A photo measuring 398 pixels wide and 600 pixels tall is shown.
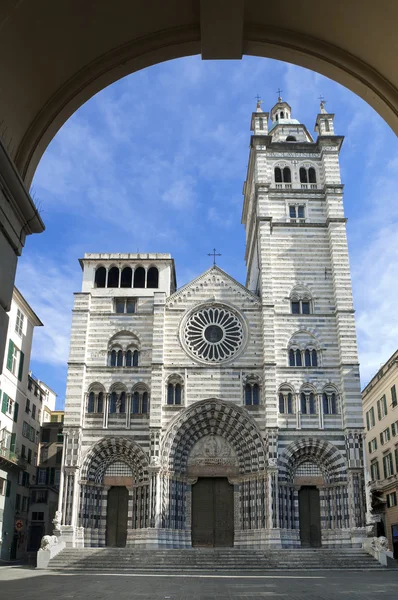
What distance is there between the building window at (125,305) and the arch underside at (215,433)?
791 cm

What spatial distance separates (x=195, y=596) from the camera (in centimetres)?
1706

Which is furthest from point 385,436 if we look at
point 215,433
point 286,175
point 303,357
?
point 286,175

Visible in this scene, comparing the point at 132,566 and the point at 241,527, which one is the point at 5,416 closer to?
the point at 132,566

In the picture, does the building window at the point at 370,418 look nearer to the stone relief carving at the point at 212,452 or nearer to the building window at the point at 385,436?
the building window at the point at 385,436

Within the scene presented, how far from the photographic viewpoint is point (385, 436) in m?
44.3

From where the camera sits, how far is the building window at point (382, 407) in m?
44.6

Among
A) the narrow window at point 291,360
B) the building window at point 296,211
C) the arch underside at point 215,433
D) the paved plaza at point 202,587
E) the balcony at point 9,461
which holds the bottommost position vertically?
the paved plaza at point 202,587

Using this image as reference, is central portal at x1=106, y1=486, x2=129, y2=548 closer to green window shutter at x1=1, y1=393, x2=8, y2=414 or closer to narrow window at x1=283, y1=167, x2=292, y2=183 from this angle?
green window shutter at x1=1, y1=393, x2=8, y2=414

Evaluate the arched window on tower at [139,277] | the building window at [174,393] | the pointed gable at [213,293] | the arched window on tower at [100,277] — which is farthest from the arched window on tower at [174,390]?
the arched window on tower at [100,277]

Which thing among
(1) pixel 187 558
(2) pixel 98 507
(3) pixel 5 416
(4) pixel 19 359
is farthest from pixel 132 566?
(4) pixel 19 359

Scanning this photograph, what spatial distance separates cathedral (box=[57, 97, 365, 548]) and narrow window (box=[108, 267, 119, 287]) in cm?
7

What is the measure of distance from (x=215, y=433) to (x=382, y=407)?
15.3 meters

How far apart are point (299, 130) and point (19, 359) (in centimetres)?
2683

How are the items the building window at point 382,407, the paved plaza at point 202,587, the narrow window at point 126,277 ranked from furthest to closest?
the building window at point 382,407, the narrow window at point 126,277, the paved plaza at point 202,587
